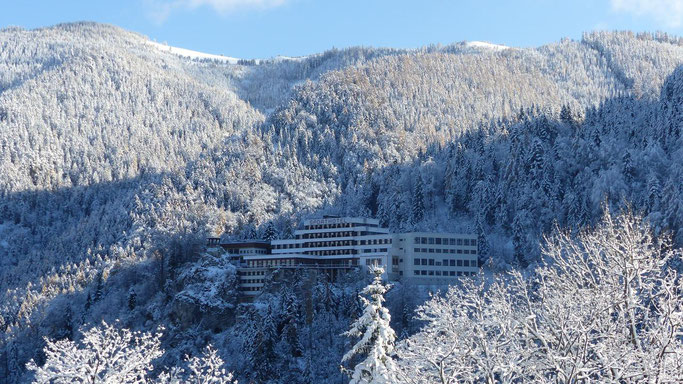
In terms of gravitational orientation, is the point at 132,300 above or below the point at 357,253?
below

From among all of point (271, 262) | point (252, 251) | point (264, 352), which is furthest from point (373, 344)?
point (252, 251)

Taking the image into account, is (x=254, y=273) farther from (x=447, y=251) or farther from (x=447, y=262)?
(x=447, y=251)

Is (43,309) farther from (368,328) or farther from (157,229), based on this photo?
(368,328)

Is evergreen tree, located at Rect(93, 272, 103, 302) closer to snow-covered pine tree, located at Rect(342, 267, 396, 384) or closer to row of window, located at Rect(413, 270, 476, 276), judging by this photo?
row of window, located at Rect(413, 270, 476, 276)

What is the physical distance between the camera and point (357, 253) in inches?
5217

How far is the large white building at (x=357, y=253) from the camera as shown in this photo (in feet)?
399

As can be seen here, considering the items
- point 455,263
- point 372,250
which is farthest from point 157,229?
point 455,263

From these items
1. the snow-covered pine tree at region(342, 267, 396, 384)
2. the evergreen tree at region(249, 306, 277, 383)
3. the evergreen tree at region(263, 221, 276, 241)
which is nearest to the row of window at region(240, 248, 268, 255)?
the evergreen tree at region(263, 221, 276, 241)

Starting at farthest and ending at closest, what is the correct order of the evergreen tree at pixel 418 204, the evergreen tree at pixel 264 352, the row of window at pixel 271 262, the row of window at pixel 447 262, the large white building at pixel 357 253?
the evergreen tree at pixel 418 204, the row of window at pixel 271 262, the row of window at pixel 447 262, the large white building at pixel 357 253, the evergreen tree at pixel 264 352

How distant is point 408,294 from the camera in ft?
371

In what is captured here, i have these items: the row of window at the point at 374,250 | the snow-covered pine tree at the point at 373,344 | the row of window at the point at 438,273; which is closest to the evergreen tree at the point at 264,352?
the row of window at the point at 374,250

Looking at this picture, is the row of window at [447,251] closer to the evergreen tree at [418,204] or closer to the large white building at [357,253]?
the large white building at [357,253]

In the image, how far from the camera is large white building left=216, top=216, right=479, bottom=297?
12150 cm

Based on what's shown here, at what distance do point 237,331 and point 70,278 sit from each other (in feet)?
205
